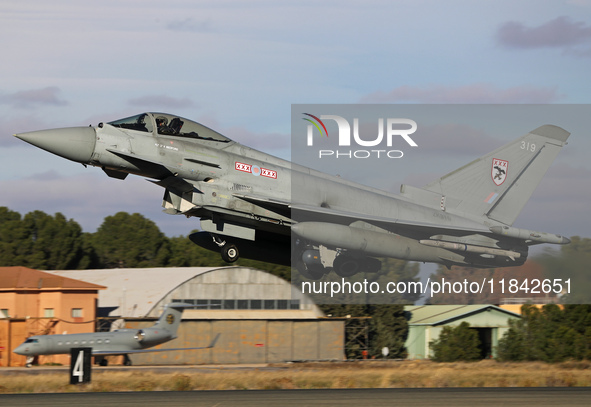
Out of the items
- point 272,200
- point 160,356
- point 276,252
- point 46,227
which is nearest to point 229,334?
point 160,356

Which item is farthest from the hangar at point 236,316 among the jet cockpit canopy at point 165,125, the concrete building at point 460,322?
the jet cockpit canopy at point 165,125

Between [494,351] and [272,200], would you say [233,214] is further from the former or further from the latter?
[494,351]

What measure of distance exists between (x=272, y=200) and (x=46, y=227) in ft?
198

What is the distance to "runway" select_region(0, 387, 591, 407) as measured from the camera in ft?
68.2

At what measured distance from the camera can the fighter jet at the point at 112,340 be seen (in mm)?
39062

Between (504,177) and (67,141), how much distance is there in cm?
1389

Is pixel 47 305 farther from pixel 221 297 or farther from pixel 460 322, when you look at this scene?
pixel 460 322

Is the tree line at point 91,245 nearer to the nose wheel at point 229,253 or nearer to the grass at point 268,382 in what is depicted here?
the grass at point 268,382

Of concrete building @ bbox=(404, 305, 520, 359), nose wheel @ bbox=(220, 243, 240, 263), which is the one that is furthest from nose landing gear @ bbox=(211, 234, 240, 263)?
concrete building @ bbox=(404, 305, 520, 359)

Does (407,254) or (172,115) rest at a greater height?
(172,115)

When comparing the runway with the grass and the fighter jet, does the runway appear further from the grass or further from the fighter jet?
the fighter jet

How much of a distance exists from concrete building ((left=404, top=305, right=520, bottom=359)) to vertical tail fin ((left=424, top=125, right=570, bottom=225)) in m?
25.5

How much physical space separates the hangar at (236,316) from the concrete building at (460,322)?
7.44m

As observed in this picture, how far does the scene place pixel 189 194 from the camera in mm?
20188
